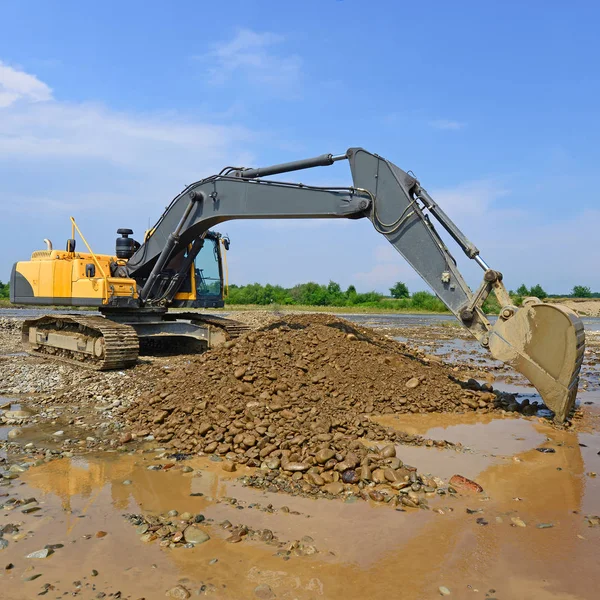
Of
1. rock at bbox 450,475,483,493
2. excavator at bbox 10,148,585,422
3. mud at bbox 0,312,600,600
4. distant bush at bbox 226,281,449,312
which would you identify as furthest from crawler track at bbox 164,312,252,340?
distant bush at bbox 226,281,449,312

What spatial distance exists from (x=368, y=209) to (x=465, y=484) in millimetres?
4977

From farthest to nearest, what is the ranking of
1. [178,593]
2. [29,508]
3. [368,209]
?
[368,209] → [29,508] → [178,593]

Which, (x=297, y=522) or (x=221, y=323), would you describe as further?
(x=221, y=323)

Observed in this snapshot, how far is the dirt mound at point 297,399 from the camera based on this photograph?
230 inches

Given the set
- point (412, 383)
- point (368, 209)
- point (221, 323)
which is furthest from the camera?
point (221, 323)

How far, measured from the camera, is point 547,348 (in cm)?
709

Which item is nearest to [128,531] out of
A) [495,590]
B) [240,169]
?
[495,590]

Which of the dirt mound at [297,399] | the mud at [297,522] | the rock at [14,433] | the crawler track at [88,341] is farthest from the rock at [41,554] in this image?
the crawler track at [88,341]

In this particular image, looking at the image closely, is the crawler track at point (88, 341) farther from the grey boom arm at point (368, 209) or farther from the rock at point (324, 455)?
the rock at point (324, 455)

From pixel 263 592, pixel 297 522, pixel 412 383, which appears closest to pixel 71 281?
pixel 412 383

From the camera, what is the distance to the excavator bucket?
6.92 m

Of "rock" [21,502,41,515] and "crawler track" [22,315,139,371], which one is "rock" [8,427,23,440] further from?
"crawler track" [22,315,139,371]

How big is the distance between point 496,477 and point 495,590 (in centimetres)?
225

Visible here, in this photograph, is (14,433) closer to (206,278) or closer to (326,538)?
(326,538)
